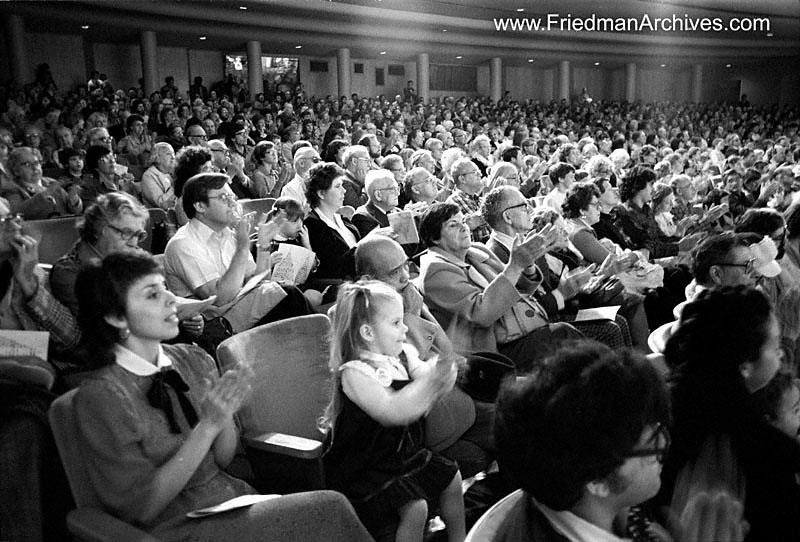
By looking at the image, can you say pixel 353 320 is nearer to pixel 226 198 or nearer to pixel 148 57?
pixel 226 198

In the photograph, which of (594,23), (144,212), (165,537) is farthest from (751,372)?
(594,23)

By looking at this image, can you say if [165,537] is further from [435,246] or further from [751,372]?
[435,246]

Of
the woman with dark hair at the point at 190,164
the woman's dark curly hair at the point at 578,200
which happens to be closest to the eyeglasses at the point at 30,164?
the woman with dark hair at the point at 190,164

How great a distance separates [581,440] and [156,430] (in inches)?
37.5

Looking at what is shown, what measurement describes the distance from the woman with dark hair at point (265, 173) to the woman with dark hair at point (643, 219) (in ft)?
8.36

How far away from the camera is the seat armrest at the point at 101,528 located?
131 cm

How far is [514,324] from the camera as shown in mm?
2701

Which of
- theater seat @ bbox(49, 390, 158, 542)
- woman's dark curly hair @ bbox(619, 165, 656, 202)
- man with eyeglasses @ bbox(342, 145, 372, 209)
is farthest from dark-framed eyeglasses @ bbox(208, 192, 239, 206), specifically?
woman's dark curly hair @ bbox(619, 165, 656, 202)

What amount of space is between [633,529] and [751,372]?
489 millimetres

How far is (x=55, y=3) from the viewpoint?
10961 mm

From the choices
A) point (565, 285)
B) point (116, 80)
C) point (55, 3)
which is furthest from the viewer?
point (116, 80)

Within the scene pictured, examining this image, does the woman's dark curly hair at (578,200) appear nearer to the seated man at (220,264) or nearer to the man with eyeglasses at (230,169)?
the seated man at (220,264)

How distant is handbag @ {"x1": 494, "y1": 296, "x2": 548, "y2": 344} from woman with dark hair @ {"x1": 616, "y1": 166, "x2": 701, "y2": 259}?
1.98 meters

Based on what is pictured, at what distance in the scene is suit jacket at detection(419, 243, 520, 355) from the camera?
2.53 m
